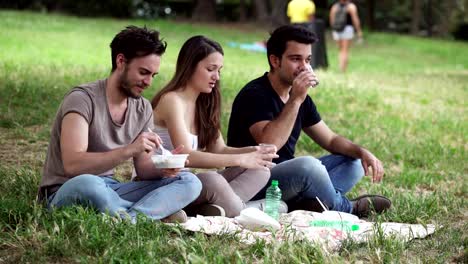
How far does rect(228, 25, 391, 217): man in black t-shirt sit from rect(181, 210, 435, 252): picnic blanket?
1.12 ft

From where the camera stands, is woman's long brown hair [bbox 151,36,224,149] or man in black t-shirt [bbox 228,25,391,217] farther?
man in black t-shirt [bbox 228,25,391,217]

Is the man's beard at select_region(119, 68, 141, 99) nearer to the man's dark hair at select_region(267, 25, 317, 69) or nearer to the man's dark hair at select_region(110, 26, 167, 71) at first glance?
the man's dark hair at select_region(110, 26, 167, 71)

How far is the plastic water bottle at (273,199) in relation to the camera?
17.8 ft

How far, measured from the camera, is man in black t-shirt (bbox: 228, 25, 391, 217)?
18.5ft

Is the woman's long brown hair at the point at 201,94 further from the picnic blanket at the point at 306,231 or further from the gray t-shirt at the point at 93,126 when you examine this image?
the picnic blanket at the point at 306,231

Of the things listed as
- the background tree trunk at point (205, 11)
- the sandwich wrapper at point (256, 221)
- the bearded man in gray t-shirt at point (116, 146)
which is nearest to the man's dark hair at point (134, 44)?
the bearded man in gray t-shirt at point (116, 146)

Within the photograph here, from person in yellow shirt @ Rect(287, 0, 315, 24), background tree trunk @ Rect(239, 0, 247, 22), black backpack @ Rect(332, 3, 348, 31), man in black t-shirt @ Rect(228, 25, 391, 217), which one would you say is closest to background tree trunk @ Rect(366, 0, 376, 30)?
background tree trunk @ Rect(239, 0, 247, 22)

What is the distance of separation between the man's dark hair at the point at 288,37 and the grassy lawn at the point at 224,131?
1.25 m

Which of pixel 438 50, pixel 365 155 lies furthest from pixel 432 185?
pixel 438 50

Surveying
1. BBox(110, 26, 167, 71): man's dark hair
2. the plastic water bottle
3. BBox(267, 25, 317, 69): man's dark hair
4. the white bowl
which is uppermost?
BBox(110, 26, 167, 71): man's dark hair

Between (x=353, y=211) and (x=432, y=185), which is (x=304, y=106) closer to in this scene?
(x=353, y=211)

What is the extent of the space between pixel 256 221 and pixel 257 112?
41.2 inches

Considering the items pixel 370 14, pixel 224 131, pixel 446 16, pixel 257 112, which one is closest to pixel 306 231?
pixel 257 112

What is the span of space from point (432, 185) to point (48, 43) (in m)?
11.5
